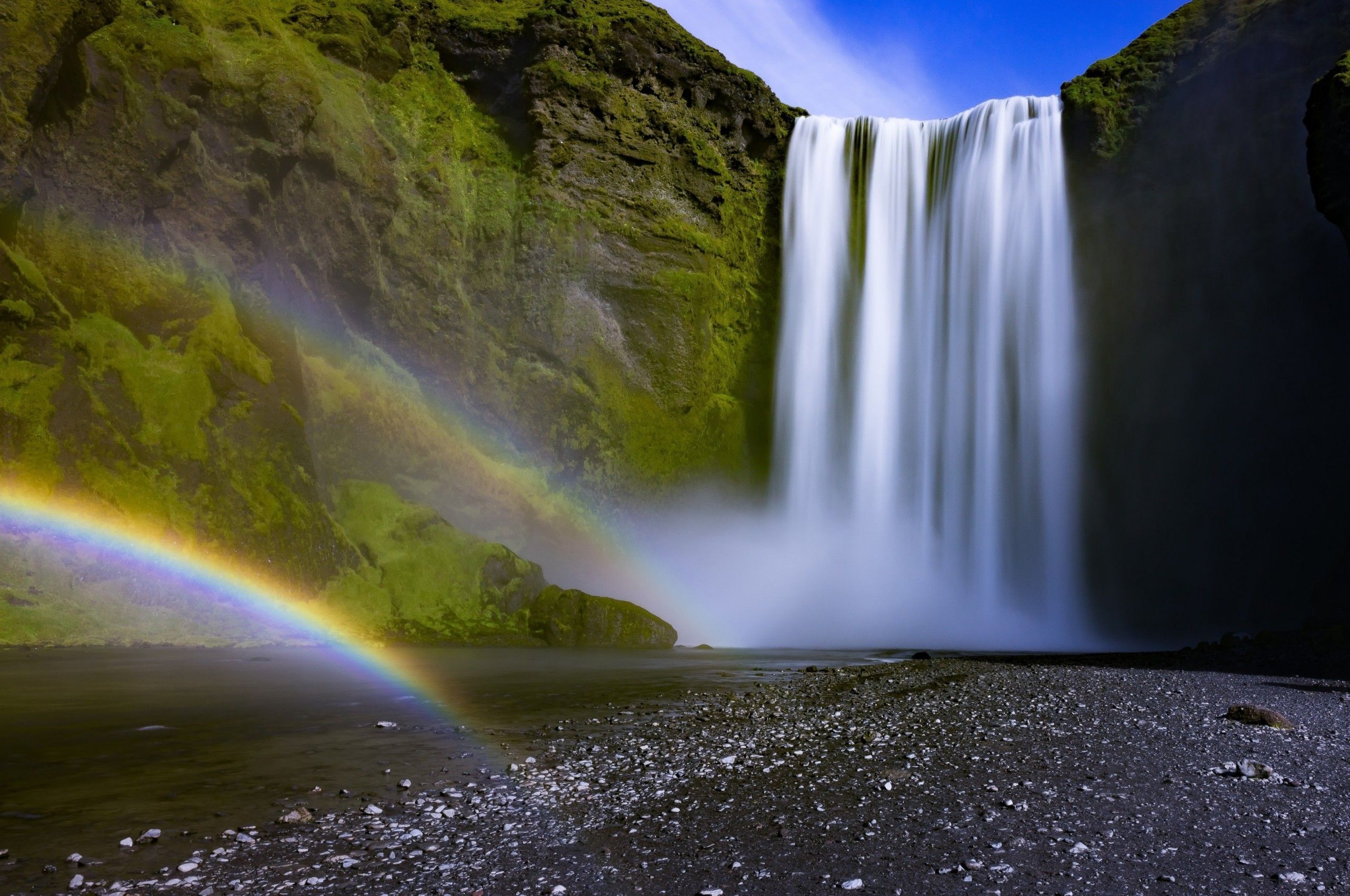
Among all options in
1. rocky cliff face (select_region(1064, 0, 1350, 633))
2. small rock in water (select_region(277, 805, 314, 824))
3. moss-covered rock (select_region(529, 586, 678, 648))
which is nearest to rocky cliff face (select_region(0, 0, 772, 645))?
moss-covered rock (select_region(529, 586, 678, 648))

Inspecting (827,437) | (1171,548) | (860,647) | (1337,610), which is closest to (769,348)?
(827,437)

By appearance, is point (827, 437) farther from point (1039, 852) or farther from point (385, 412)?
point (1039, 852)

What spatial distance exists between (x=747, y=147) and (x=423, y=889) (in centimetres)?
4152

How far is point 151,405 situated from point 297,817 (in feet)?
65.6

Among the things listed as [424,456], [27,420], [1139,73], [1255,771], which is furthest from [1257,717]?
[1139,73]

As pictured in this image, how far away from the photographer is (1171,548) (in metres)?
33.7

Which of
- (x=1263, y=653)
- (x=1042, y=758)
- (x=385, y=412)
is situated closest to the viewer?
(x=1042, y=758)

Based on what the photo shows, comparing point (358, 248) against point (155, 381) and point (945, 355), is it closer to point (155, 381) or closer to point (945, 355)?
point (155, 381)

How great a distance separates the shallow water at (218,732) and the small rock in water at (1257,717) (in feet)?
23.3

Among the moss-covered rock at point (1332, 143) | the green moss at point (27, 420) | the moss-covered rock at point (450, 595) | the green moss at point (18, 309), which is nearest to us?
the green moss at point (27, 420)

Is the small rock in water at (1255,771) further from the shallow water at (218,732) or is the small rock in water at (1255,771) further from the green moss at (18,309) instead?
the green moss at (18,309)

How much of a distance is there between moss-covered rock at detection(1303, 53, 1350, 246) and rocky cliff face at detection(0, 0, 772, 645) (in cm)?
2168

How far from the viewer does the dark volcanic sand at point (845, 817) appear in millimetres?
4160

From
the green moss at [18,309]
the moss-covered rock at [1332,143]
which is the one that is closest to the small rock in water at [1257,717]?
the moss-covered rock at [1332,143]
